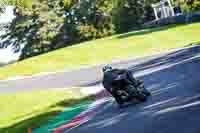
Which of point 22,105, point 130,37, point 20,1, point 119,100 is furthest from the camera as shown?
point 130,37

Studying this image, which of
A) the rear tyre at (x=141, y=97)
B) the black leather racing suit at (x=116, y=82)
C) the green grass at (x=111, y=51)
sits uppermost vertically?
the black leather racing suit at (x=116, y=82)

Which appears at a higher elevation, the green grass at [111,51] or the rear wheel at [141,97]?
the rear wheel at [141,97]

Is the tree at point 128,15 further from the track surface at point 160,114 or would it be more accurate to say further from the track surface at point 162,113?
the track surface at point 160,114

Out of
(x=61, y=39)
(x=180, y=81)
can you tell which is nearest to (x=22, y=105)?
(x=180, y=81)

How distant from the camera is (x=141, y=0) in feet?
258

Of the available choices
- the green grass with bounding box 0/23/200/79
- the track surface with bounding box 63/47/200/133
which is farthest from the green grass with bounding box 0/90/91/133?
the green grass with bounding box 0/23/200/79

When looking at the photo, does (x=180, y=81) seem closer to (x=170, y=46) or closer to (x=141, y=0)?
(x=170, y=46)

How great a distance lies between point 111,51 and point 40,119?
30.4m

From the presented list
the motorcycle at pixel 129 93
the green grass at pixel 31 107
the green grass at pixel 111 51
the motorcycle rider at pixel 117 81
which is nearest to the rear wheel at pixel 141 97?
the motorcycle at pixel 129 93

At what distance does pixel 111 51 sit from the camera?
174 ft

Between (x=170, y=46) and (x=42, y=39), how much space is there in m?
43.2

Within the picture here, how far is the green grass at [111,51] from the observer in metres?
49.6

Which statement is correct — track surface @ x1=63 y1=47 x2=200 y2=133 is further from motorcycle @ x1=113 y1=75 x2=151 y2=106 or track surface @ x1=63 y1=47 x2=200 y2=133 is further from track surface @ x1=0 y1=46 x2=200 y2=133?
motorcycle @ x1=113 y1=75 x2=151 y2=106

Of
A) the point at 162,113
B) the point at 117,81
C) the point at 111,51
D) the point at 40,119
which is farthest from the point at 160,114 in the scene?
the point at 111,51
